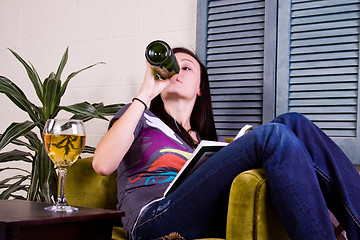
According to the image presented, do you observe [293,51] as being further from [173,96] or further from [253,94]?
[173,96]

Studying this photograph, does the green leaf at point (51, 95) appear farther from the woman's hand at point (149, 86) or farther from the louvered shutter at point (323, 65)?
the louvered shutter at point (323, 65)

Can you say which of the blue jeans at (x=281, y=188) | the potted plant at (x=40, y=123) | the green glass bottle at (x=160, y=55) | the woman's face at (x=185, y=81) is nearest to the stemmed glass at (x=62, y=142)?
the blue jeans at (x=281, y=188)

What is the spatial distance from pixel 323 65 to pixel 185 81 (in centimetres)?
54

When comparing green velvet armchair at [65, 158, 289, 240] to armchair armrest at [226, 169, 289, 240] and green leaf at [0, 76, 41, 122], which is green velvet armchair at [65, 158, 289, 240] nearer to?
armchair armrest at [226, 169, 289, 240]

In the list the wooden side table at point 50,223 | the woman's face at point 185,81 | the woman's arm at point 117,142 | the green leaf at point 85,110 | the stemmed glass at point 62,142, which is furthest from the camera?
the green leaf at point 85,110

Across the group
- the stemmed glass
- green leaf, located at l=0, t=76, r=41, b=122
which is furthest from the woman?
green leaf, located at l=0, t=76, r=41, b=122

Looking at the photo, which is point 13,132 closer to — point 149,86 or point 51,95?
point 51,95

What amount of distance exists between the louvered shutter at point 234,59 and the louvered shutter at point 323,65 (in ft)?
0.30

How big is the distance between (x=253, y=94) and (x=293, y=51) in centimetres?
24

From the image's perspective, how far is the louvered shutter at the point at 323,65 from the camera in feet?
5.40

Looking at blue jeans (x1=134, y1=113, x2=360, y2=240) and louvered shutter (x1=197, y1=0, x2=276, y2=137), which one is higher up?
louvered shutter (x1=197, y1=0, x2=276, y2=137)

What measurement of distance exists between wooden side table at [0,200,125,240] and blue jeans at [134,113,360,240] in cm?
19

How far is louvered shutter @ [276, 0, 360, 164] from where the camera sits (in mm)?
1646

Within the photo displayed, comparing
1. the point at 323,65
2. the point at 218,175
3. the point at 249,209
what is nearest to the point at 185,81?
the point at 323,65
